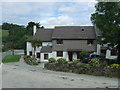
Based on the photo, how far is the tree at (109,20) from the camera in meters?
21.2

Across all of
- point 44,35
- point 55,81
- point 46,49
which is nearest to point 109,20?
point 55,81

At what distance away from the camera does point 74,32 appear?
133ft

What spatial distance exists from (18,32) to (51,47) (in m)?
40.3

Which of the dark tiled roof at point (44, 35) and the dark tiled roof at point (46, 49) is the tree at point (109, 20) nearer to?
the dark tiled roof at point (46, 49)

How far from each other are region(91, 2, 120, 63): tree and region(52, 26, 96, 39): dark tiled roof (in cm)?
1555

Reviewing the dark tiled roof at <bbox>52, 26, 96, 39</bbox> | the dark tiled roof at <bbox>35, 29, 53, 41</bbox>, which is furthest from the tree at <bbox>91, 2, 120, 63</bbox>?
the dark tiled roof at <bbox>35, 29, 53, 41</bbox>

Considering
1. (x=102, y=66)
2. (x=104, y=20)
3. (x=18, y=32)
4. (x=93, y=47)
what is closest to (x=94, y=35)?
(x=93, y=47)

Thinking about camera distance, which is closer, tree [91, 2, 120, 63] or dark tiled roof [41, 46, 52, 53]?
tree [91, 2, 120, 63]

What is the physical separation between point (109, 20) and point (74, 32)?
1885 centimetres

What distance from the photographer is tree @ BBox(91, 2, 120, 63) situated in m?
21.2

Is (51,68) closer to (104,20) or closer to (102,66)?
(102,66)

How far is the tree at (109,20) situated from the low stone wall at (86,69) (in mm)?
4318

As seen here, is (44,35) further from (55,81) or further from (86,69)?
(55,81)

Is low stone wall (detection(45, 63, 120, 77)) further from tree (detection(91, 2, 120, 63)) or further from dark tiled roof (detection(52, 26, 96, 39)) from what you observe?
dark tiled roof (detection(52, 26, 96, 39))
